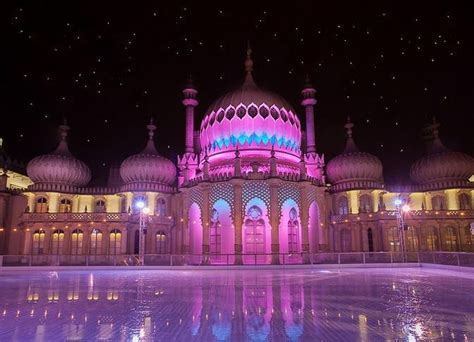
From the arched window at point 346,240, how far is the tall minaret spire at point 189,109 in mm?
19641

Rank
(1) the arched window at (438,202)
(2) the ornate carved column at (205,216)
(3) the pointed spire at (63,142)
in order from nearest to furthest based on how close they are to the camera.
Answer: (2) the ornate carved column at (205,216) → (1) the arched window at (438,202) → (3) the pointed spire at (63,142)

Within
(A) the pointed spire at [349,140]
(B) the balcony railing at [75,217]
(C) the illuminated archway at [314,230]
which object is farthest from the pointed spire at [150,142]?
(A) the pointed spire at [349,140]

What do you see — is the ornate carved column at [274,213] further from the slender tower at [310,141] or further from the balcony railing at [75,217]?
the balcony railing at [75,217]

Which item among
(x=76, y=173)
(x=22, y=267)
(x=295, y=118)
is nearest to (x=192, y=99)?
(x=295, y=118)

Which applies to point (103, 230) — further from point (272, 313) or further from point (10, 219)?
Result: point (272, 313)

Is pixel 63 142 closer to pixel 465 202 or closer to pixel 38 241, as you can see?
pixel 38 241

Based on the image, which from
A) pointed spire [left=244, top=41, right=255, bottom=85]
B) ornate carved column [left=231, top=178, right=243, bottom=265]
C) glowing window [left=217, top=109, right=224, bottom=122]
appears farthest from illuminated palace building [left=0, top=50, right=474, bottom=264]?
glowing window [left=217, top=109, right=224, bottom=122]

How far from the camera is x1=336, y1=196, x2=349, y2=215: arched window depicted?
45781mm

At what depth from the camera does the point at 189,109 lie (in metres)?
48.4

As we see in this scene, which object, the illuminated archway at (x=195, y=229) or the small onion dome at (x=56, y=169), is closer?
the illuminated archway at (x=195, y=229)

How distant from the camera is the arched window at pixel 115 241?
42.8 m

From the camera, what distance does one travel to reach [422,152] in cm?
5297

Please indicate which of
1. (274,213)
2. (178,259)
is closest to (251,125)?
(274,213)

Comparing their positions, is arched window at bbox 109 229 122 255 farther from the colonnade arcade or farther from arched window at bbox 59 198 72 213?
the colonnade arcade
